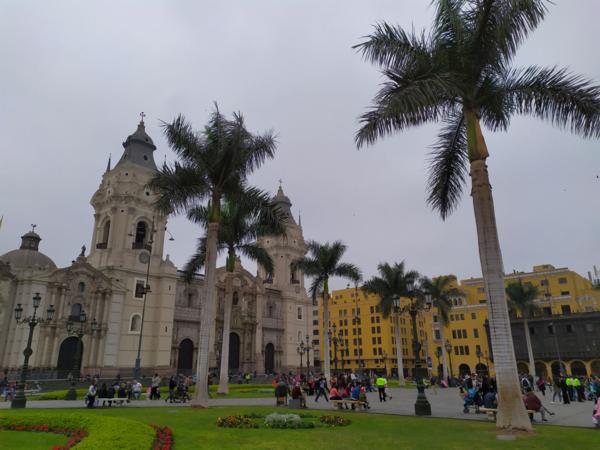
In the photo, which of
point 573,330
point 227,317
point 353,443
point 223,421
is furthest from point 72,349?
point 573,330

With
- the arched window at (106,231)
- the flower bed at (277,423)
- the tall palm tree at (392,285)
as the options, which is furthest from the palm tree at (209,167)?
the arched window at (106,231)

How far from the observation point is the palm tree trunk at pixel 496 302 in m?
10.4

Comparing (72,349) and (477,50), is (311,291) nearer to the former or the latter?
(72,349)

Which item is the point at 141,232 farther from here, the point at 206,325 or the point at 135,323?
the point at 206,325

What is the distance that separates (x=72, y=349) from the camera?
133 ft

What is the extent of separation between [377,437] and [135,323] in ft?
135

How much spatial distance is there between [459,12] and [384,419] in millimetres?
13310

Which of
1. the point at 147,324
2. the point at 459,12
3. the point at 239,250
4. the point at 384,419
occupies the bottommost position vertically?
the point at 384,419

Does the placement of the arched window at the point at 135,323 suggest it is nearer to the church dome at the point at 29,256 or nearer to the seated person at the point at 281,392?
the church dome at the point at 29,256

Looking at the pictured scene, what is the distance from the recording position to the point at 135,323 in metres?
45.9

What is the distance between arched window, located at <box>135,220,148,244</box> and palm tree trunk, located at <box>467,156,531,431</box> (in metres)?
44.6

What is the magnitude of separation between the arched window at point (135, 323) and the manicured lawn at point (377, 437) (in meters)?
35.0

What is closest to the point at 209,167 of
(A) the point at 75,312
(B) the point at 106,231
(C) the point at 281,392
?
(C) the point at 281,392

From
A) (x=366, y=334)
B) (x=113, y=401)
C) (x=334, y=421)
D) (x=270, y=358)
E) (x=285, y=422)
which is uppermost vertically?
(x=366, y=334)
